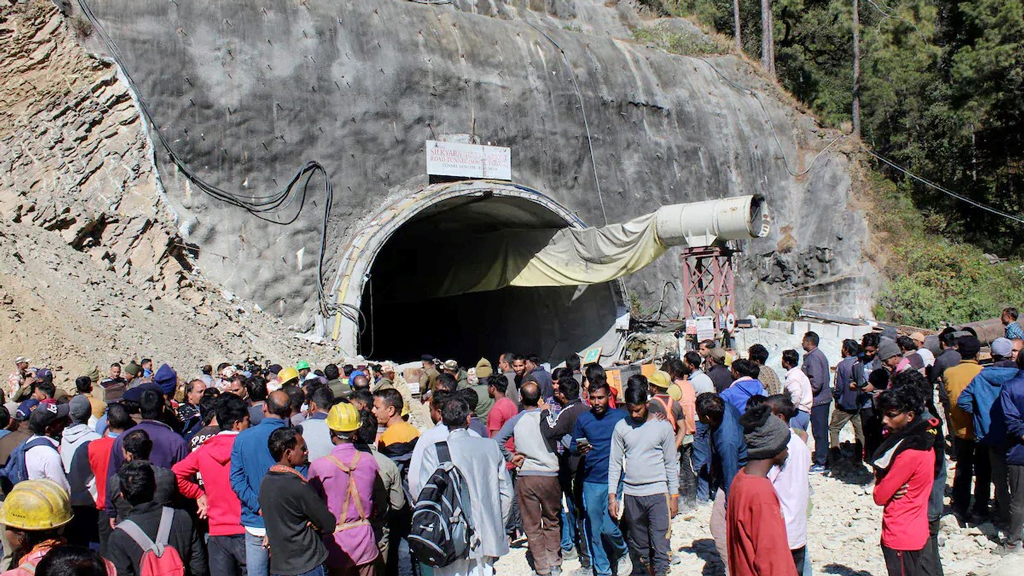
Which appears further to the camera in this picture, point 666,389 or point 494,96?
point 494,96

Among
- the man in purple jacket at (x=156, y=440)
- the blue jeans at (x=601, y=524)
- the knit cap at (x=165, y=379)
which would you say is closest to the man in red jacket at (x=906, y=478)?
the blue jeans at (x=601, y=524)

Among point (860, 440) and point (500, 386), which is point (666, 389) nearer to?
point (500, 386)

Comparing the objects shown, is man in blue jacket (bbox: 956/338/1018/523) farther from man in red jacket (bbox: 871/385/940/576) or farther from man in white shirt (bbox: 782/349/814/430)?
man in red jacket (bbox: 871/385/940/576)

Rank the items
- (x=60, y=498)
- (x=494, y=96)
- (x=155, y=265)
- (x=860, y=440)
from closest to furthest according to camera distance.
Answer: (x=60, y=498) → (x=860, y=440) → (x=155, y=265) → (x=494, y=96)

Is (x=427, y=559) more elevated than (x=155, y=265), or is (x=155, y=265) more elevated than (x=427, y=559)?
(x=155, y=265)

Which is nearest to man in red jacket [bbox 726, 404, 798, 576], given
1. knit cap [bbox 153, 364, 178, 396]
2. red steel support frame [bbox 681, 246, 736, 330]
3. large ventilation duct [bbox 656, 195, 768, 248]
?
knit cap [bbox 153, 364, 178, 396]

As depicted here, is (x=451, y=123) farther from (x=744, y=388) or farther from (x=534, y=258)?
(x=744, y=388)

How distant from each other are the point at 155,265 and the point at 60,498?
11242mm

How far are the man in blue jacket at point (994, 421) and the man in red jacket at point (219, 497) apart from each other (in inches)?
234

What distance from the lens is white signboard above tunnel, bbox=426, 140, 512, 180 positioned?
1755cm

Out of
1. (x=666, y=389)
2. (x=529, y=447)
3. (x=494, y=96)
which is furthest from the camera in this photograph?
(x=494, y=96)

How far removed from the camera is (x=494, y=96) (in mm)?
18594

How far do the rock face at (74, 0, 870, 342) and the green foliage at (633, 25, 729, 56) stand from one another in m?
0.99

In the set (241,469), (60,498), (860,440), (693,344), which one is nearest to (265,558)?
(241,469)
